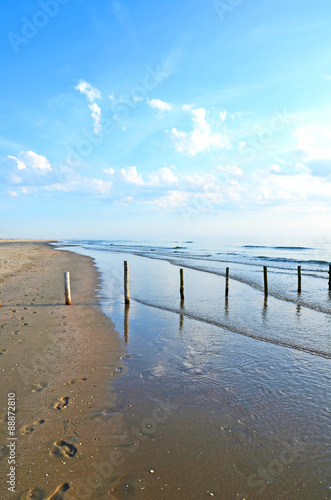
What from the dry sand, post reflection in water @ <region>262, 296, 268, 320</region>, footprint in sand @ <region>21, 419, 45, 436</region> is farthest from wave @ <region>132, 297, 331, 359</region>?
footprint in sand @ <region>21, 419, 45, 436</region>

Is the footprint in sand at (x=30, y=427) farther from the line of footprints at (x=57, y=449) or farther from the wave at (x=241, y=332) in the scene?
the wave at (x=241, y=332)

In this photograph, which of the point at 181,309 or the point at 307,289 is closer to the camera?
the point at 181,309

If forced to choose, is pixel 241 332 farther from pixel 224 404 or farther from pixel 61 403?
pixel 61 403

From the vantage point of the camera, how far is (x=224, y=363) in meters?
8.61

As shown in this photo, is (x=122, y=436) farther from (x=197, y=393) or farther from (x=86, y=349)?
(x=86, y=349)

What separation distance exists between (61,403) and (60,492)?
229cm

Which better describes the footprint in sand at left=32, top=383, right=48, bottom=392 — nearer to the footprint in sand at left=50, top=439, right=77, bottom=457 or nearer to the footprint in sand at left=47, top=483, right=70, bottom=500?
the footprint in sand at left=50, top=439, right=77, bottom=457

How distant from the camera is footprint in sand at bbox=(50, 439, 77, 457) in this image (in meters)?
4.70

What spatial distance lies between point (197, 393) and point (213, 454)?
1997 millimetres

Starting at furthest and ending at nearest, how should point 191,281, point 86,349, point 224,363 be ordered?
point 191,281 < point 86,349 < point 224,363

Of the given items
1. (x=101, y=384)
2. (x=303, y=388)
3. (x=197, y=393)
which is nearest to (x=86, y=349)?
(x=101, y=384)

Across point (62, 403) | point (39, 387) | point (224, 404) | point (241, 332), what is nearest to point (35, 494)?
point (62, 403)

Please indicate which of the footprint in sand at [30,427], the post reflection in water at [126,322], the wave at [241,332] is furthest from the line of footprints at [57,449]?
the wave at [241,332]

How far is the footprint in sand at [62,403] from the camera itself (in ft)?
19.7
